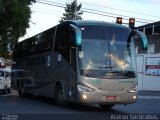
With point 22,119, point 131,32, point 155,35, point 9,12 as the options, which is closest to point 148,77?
point 155,35

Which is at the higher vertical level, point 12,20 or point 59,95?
point 12,20

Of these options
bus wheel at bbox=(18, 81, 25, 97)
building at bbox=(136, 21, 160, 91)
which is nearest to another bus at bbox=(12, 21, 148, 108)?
bus wheel at bbox=(18, 81, 25, 97)

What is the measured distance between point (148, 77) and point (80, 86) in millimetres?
30626

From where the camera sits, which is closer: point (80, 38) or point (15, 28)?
point (80, 38)

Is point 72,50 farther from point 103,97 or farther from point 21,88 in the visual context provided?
point 21,88

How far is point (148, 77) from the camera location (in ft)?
160

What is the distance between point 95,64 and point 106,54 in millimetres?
601

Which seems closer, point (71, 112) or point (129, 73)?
point (71, 112)

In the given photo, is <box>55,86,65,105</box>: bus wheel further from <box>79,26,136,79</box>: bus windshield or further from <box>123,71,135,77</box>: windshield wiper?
<box>123,71,135,77</box>: windshield wiper

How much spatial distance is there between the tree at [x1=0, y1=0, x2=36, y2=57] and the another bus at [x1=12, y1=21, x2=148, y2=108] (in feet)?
46.0

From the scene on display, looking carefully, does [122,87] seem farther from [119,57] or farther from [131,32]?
[131,32]

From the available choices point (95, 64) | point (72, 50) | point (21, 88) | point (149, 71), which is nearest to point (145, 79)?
point (149, 71)

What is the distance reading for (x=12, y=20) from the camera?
119 feet

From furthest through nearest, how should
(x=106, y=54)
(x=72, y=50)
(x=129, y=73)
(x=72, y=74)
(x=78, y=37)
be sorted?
1. (x=72, y=50)
2. (x=72, y=74)
3. (x=129, y=73)
4. (x=106, y=54)
5. (x=78, y=37)
